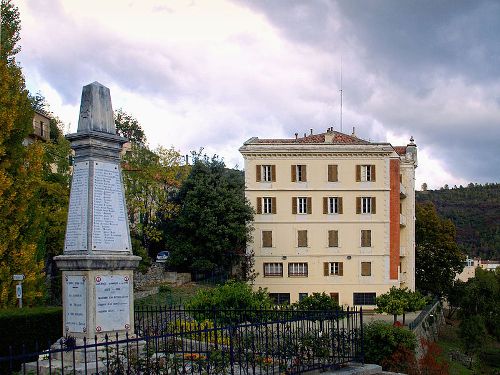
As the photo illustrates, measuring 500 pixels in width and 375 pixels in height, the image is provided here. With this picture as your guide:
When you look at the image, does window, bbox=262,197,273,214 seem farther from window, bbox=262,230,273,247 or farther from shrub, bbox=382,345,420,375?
shrub, bbox=382,345,420,375

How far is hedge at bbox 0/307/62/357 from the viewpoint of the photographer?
1573 centimetres

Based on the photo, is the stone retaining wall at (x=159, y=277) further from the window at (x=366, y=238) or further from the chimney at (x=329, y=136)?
the chimney at (x=329, y=136)

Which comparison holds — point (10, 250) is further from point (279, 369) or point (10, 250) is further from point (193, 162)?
point (193, 162)

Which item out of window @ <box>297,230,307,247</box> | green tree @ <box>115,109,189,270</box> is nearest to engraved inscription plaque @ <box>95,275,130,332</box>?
green tree @ <box>115,109,189,270</box>

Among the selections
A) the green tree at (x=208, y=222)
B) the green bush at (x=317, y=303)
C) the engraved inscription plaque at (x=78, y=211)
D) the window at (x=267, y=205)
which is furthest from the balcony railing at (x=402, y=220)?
the engraved inscription plaque at (x=78, y=211)

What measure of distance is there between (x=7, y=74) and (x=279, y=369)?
578 inches

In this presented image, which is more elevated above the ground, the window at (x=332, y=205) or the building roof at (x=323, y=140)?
the building roof at (x=323, y=140)

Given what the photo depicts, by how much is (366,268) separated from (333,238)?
3.22 metres

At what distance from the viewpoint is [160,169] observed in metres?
42.3

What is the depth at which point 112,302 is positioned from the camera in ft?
40.1

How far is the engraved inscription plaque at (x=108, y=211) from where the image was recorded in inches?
484

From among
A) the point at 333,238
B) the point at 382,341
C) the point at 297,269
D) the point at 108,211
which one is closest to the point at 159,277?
the point at 297,269

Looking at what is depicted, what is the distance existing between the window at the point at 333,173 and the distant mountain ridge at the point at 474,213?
6971 cm

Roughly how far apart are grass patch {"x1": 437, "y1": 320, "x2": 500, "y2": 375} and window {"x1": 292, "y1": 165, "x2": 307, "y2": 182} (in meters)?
14.6
